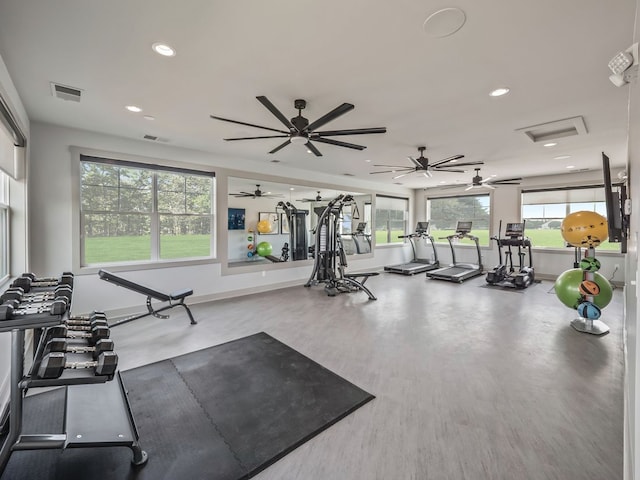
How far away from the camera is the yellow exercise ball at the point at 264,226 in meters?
8.13

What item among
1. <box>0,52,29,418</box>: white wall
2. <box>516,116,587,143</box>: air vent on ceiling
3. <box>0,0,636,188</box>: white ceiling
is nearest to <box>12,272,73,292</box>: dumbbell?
<box>0,52,29,418</box>: white wall

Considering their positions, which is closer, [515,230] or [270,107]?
[270,107]

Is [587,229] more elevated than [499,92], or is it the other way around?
[499,92]

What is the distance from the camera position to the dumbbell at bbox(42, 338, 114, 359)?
5.57 feet

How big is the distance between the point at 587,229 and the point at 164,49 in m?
5.18

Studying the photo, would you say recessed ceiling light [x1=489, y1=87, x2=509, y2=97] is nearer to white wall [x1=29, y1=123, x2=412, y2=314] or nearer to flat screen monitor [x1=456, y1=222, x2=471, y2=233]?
white wall [x1=29, y1=123, x2=412, y2=314]

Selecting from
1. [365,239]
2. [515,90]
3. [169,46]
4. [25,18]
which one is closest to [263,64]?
[169,46]

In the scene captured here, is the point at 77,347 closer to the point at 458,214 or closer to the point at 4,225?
the point at 4,225

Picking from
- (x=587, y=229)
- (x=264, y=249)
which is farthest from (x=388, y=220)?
(x=587, y=229)

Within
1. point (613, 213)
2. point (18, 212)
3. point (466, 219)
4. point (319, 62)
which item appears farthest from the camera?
point (466, 219)

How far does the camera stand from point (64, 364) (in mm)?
1580

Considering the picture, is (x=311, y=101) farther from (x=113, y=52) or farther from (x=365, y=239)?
(x=365, y=239)

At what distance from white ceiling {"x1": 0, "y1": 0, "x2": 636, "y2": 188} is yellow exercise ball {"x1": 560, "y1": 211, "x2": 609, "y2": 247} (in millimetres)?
1236

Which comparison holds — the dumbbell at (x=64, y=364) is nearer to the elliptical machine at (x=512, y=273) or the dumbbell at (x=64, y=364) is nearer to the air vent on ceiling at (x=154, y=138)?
the air vent on ceiling at (x=154, y=138)
